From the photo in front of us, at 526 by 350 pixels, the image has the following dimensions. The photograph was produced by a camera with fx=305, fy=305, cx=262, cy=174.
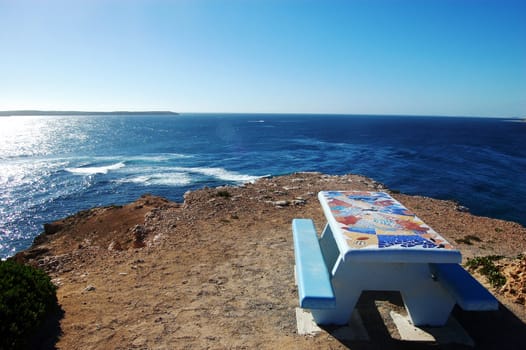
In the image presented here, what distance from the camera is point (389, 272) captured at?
4.71m

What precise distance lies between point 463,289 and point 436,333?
90 cm

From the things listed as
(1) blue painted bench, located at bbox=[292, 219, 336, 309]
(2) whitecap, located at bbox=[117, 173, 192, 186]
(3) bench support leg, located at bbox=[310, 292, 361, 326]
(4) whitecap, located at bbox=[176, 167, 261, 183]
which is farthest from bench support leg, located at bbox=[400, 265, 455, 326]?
(2) whitecap, located at bbox=[117, 173, 192, 186]

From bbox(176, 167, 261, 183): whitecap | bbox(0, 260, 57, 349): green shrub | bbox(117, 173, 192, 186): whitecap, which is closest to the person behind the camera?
bbox(0, 260, 57, 349): green shrub

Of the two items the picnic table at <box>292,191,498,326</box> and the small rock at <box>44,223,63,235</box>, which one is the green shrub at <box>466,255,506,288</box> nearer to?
the picnic table at <box>292,191,498,326</box>

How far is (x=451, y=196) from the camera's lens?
22.3m

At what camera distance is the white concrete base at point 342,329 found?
471 cm

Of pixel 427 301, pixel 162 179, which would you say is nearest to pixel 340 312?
pixel 427 301

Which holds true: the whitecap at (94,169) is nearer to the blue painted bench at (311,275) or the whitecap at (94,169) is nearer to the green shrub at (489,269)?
the blue painted bench at (311,275)

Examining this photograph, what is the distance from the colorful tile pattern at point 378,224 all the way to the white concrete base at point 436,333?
1519 mm

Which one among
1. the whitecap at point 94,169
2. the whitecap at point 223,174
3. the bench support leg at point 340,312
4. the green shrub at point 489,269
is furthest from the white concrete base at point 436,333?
the whitecap at point 94,169

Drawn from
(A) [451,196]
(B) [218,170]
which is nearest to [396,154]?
(A) [451,196]

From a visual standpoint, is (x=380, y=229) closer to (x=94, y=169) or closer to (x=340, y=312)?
(x=340, y=312)

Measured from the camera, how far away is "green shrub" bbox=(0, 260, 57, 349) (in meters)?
3.92

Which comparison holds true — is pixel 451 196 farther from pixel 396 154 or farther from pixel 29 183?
pixel 29 183
